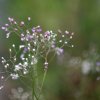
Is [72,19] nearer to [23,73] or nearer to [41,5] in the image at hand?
[41,5]

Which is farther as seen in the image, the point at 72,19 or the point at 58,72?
the point at 72,19

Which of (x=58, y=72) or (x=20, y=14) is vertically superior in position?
(x=20, y=14)

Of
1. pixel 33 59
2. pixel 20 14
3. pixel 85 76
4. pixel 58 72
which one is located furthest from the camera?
pixel 20 14

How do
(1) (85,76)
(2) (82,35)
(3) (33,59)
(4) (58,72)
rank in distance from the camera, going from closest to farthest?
1. (3) (33,59)
2. (1) (85,76)
3. (4) (58,72)
4. (2) (82,35)

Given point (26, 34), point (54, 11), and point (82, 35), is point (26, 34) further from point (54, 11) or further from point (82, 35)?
Answer: point (54, 11)

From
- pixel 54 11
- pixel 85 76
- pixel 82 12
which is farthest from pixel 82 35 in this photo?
pixel 85 76

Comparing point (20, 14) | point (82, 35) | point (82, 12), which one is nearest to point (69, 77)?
point (82, 35)

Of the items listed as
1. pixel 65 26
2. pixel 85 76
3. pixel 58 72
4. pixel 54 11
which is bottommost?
pixel 85 76
